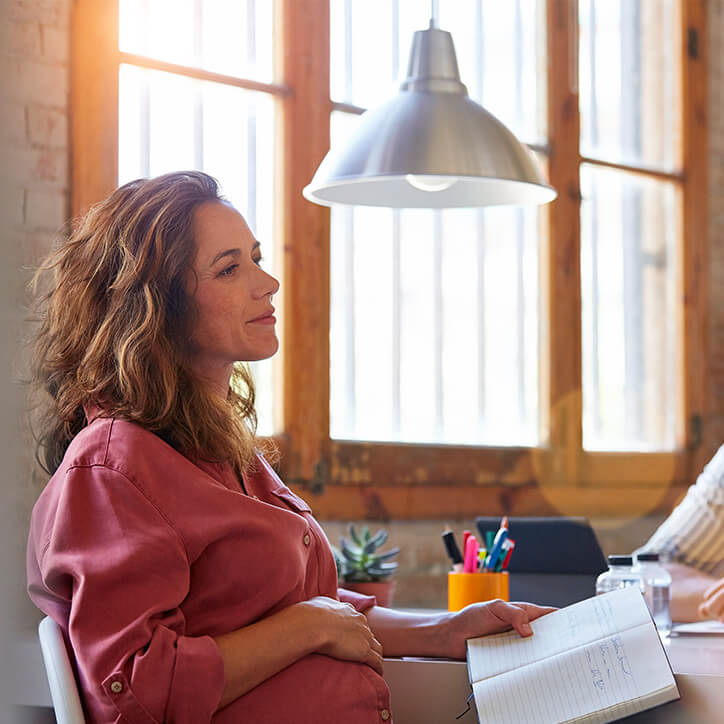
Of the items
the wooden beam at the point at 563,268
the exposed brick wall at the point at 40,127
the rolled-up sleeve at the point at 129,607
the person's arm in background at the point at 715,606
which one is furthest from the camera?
the wooden beam at the point at 563,268

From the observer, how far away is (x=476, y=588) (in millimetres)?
1965

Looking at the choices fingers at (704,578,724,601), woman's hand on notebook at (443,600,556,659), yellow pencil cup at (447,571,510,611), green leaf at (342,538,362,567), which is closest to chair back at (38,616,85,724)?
woman's hand on notebook at (443,600,556,659)

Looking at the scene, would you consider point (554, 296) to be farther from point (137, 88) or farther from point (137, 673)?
point (137, 673)

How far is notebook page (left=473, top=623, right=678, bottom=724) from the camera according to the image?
140 centimetres

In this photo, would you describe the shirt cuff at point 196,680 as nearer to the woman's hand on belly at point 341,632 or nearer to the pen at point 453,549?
the woman's hand on belly at point 341,632

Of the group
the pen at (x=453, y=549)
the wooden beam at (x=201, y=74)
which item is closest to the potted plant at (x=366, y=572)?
the pen at (x=453, y=549)

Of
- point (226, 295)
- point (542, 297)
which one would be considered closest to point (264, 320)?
point (226, 295)

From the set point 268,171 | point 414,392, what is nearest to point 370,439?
point 414,392

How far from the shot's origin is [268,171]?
336 cm

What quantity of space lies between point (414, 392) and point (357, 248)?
0.54 metres

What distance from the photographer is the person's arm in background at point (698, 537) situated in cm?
253

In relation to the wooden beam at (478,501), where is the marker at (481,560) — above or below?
above

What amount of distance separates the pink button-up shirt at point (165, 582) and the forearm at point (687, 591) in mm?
1008

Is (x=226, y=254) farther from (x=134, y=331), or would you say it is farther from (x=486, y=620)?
(x=486, y=620)
